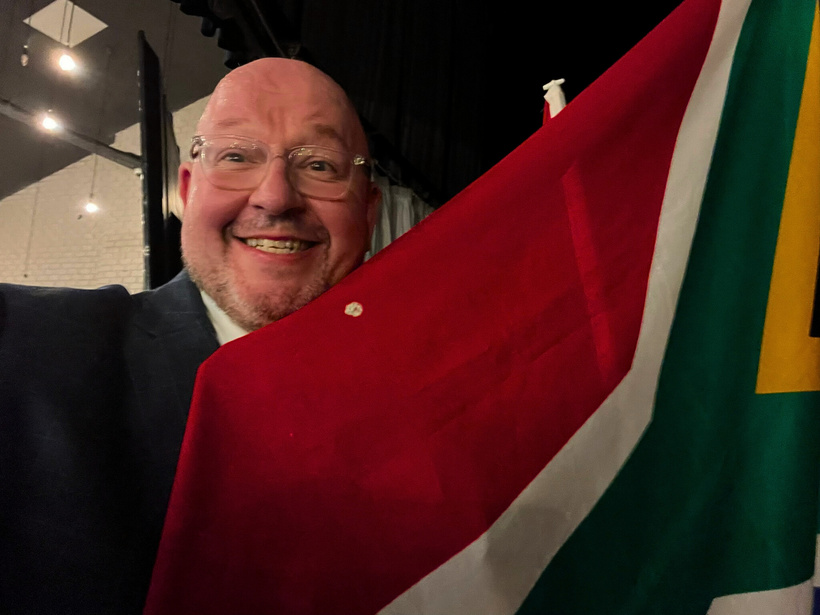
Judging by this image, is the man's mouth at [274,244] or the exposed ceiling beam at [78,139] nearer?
the man's mouth at [274,244]

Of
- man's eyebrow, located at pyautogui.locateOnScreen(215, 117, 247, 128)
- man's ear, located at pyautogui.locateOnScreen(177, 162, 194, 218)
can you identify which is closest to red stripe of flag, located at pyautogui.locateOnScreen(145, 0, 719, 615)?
man's eyebrow, located at pyautogui.locateOnScreen(215, 117, 247, 128)

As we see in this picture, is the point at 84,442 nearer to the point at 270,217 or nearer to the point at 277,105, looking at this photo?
the point at 270,217

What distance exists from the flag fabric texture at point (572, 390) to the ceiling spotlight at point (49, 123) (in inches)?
172

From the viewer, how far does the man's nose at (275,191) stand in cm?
70

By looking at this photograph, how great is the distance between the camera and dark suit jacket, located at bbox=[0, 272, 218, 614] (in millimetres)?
491

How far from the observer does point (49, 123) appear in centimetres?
377

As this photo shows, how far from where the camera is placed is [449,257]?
0.59m

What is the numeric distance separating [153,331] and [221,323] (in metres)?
0.09

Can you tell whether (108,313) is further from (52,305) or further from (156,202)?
(156,202)

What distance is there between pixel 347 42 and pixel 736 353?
81.2 inches

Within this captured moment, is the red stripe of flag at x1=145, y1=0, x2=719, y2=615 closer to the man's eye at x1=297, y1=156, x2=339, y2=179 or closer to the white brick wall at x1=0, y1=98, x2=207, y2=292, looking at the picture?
the man's eye at x1=297, y1=156, x2=339, y2=179

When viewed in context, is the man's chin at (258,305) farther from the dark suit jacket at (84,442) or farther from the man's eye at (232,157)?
the man's eye at (232,157)

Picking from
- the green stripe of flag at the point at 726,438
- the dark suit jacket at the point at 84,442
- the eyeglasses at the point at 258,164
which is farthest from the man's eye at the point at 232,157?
the green stripe of flag at the point at 726,438

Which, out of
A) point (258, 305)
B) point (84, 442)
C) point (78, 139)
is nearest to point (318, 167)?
point (258, 305)
